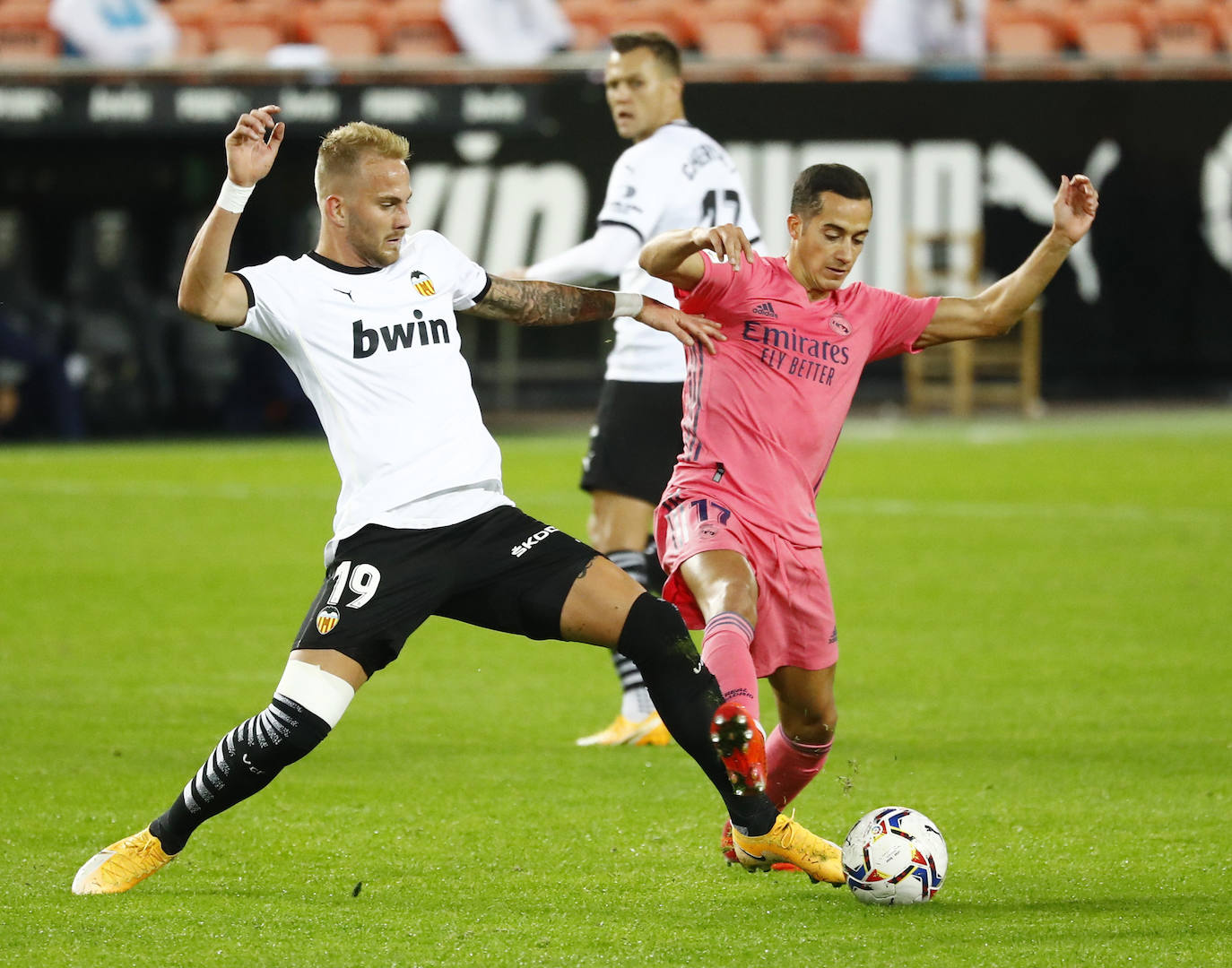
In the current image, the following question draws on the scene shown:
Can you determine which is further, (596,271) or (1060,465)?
(1060,465)

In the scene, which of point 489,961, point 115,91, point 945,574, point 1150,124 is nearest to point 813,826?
point 489,961

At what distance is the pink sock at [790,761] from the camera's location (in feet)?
17.3

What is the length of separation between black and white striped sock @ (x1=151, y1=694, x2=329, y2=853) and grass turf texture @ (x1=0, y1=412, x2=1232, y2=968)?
0.26 m

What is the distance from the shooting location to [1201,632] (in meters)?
9.04

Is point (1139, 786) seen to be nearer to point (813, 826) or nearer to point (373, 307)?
point (813, 826)

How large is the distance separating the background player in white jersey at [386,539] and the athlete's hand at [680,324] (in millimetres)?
575

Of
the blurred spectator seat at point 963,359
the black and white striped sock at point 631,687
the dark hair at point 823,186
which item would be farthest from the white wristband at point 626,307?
the blurred spectator seat at point 963,359

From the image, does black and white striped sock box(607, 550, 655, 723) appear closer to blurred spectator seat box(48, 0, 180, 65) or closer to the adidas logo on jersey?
the adidas logo on jersey

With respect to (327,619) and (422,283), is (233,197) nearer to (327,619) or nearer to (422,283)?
(422,283)

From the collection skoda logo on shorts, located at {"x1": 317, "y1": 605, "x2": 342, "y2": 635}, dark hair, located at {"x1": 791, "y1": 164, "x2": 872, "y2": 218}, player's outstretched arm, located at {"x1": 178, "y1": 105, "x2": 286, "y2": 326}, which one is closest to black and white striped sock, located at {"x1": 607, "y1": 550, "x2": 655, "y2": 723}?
dark hair, located at {"x1": 791, "y1": 164, "x2": 872, "y2": 218}

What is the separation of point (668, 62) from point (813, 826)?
3049mm

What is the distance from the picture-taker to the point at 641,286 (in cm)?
726

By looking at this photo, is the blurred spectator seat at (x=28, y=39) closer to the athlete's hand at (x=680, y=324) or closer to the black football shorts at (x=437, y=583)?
the athlete's hand at (x=680, y=324)

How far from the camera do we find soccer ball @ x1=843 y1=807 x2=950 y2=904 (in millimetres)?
4746
